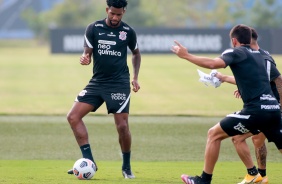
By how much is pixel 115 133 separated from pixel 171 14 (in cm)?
7213

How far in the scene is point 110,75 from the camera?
38.7ft

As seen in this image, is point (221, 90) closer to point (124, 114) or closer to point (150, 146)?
point (150, 146)

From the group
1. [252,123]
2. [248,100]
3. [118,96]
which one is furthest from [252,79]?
[118,96]

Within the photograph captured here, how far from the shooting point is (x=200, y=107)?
80.0 ft

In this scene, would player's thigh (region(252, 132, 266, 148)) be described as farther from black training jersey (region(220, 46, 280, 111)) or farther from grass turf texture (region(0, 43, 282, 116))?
grass turf texture (region(0, 43, 282, 116))

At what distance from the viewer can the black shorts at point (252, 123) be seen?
10.1 meters

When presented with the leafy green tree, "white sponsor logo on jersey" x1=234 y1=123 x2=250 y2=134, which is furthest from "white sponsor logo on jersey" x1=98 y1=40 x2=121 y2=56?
the leafy green tree

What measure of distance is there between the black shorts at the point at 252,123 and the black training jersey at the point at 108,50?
2.13m

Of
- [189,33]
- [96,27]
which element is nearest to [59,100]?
[96,27]

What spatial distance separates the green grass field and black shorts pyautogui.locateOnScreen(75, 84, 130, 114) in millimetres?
906

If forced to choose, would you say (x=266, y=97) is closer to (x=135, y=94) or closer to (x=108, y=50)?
(x=108, y=50)

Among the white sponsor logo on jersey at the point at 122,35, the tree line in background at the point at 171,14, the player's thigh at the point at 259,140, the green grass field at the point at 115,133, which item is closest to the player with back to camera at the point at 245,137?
the player's thigh at the point at 259,140

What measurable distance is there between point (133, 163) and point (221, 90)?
16.5m

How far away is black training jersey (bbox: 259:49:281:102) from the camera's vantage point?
1087 centimetres
